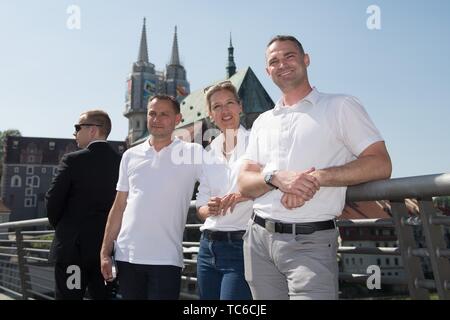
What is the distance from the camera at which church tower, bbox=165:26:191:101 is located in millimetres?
95750

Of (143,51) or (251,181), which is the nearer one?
(251,181)

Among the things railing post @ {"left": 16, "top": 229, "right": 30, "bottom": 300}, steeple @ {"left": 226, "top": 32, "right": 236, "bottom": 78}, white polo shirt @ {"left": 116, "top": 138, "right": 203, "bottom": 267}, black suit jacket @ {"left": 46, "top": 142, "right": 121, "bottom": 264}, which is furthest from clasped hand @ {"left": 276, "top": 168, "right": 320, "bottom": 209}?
steeple @ {"left": 226, "top": 32, "right": 236, "bottom": 78}

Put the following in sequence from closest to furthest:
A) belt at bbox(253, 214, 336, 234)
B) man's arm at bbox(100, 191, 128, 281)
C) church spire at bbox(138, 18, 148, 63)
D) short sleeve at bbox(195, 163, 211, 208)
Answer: belt at bbox(253, 214, 336, 234) → short sleeve at bbox(195, 163, 211, 208) → man's arm at bbox(100, 191, 128, 281) → church spire at bbox(138, 18, 148, 63)

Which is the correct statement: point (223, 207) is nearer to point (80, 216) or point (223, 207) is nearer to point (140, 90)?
point (80, 216)

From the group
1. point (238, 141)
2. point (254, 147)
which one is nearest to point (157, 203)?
point (238, 141)

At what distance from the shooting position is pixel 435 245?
2.07m

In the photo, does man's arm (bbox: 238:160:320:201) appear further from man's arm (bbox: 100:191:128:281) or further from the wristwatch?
man's arm (bbox: 100:191:128:281)

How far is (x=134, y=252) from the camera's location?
9.45 ft

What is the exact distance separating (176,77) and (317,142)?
319 feet

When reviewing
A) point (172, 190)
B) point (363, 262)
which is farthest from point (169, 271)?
point (363, 262)

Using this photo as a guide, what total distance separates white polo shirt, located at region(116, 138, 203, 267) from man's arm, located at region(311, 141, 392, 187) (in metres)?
1.21

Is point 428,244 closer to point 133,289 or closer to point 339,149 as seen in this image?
point 339,149

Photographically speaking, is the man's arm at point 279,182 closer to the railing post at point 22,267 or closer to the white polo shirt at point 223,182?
the white polo shirt at point 223,182

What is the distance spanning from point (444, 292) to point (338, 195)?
0.62m
